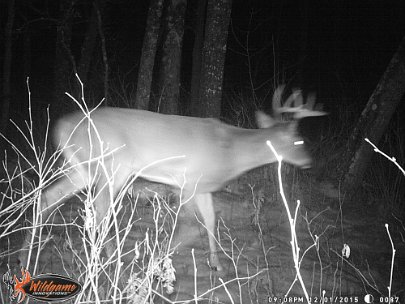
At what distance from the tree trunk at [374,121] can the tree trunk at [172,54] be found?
263cm

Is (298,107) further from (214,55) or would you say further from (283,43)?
(283,43)

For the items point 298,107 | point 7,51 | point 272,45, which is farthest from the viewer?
point 272,45

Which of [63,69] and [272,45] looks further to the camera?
[272,45]

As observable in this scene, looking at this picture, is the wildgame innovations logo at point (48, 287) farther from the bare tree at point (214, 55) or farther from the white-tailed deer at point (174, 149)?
the bare tree at point (214, 55)

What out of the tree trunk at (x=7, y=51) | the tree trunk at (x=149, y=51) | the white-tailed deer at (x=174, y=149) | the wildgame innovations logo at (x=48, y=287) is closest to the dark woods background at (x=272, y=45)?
the tree trunk at (x=7, y=51)

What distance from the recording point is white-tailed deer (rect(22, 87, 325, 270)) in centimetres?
471

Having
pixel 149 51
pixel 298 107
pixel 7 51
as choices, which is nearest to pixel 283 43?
pixel 149 51

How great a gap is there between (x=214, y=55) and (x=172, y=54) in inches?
35.6

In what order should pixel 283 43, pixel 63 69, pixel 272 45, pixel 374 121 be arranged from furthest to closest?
pixel 283 43 → pixel 272 45 → pixel 63 69 → pixel 374 121

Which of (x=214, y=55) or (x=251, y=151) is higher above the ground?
(x=214, y=55)

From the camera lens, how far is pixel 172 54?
736cm

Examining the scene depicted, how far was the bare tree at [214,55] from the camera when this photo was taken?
665 centimetres

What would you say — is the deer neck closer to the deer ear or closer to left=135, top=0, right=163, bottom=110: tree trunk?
the deer ear

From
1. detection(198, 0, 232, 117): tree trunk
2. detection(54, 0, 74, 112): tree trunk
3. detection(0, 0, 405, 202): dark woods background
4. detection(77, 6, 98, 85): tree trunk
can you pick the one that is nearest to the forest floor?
detection(198, 0, 232, 117): tree trunk
